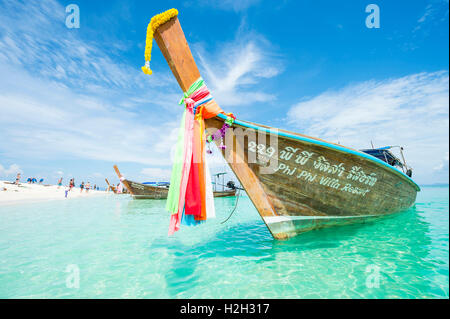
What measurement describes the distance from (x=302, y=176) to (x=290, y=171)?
344mm

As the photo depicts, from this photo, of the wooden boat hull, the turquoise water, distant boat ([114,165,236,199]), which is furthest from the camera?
distant boat ([114,165,236,199])

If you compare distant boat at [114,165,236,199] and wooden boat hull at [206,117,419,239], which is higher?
wooden boat hull at [206,117,419,239]

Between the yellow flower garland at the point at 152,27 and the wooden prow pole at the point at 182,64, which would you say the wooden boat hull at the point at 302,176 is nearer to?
the wooden prow pole at the point at 182,64

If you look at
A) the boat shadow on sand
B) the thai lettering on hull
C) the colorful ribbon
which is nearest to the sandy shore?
the boat shadow on sand

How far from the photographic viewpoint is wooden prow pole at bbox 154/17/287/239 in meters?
3.32

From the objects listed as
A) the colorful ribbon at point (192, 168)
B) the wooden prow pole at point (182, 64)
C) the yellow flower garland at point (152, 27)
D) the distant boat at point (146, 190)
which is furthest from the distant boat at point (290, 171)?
the distant boat at point (146, 190)

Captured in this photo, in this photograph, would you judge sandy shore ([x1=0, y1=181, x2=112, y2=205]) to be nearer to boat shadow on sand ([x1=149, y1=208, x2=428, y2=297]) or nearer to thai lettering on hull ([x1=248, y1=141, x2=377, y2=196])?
boat shadow on sand ([x1=149, y1=208, x2=428, y2=297])

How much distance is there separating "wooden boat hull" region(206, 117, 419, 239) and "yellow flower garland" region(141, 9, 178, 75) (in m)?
1.43

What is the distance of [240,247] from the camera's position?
14.6 ft
